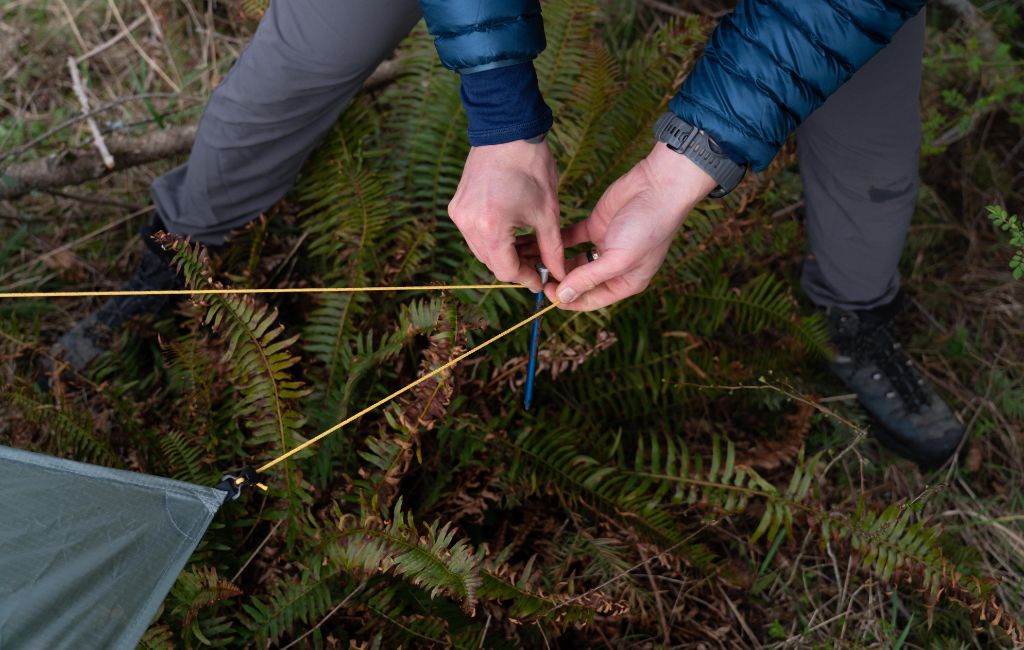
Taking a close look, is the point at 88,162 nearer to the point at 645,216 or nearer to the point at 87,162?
the point at 87,162

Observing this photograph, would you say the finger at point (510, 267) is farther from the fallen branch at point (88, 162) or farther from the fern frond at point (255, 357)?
the fallen branch at point (88, 162)

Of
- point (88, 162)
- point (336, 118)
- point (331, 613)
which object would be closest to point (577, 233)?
point (336, 118)

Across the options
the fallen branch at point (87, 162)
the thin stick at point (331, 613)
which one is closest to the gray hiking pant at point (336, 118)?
the fallen branch at point (87, 162)

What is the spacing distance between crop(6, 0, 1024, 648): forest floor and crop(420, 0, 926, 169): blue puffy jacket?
0.91 metres

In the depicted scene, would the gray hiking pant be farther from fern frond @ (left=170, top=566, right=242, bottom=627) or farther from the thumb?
fern frond @ (left=170, top=566, right=242, bottom=627)

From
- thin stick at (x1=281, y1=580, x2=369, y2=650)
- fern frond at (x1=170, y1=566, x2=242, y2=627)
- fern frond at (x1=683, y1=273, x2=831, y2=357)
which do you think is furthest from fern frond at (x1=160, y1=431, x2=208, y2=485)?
fern frond at (x1=683, y1=273, x2=831, y2=357)

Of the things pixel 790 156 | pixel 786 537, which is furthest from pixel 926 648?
pixel 790 156

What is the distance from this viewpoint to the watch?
1.52 m

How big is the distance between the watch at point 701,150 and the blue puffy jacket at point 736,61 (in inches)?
0.7

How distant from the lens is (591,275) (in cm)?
160

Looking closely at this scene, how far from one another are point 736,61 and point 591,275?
523 millimetres

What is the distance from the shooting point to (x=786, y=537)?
2.43 metres

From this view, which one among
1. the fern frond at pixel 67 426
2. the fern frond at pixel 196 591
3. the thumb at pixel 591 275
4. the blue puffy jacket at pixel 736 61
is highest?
the blue puffy jacket at pixel 736 61

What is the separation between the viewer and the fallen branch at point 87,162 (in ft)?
8.34
